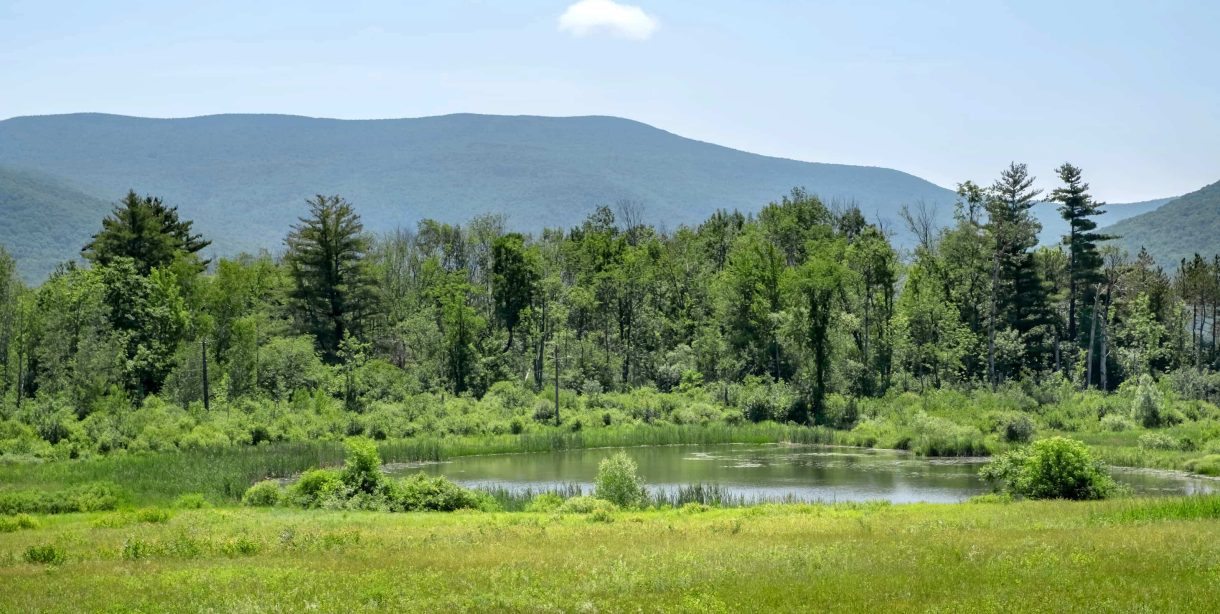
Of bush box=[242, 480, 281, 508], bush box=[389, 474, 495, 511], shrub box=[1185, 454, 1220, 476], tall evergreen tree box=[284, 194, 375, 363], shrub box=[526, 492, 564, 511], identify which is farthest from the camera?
tall evergreen tree box=[284, 194, 375, 363]

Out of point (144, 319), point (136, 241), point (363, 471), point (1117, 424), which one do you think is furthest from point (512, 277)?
point (363, 471)

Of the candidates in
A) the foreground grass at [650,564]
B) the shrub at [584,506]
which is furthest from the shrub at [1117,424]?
the shrub at [584,506]

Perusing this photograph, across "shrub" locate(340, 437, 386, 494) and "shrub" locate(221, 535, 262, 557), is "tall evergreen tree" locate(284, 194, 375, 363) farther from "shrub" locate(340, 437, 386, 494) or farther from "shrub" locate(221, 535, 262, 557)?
"shrub" locate(221, 535, 262, 557)

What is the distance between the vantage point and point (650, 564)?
768 inches

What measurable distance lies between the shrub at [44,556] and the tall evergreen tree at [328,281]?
67.3 meters

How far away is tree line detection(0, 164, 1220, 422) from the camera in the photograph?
238 ft

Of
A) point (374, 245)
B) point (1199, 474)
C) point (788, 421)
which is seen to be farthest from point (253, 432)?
point (374, 245)

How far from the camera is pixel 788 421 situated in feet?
247

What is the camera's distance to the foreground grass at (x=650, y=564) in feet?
53.2

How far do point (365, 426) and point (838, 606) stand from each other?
54.2m

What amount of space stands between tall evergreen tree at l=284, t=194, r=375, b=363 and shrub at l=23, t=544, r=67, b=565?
221 feet

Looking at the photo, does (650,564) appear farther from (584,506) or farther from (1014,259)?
(1014,259)

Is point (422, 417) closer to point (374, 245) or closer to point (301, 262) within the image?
point (301, 262)

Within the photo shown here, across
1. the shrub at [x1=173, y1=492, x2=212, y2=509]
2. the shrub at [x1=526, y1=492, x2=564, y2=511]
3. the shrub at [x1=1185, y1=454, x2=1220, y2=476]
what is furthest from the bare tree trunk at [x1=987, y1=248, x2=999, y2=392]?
the shrub at [x1=173, y1=492, x2=212, y2=509]
